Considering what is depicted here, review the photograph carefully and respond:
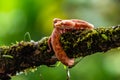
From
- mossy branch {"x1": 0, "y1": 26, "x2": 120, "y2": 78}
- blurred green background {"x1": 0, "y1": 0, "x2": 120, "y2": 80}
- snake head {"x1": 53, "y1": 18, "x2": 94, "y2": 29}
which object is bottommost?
mossy branch {"x1": 0, "y1": 26, "x2": 120, "y2": 78}

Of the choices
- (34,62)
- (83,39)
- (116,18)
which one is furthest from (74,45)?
(116,18)

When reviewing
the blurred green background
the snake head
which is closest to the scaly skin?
the snake head

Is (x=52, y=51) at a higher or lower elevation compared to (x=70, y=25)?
lower

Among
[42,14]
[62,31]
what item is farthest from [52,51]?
[42,14]

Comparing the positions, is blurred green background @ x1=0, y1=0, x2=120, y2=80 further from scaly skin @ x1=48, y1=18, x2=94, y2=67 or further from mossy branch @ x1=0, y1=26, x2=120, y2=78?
scaly skin @ x1=48, y1=18, x2=94, y2=67

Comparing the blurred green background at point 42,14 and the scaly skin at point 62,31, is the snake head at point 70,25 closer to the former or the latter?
the scaly skin at point 62,31

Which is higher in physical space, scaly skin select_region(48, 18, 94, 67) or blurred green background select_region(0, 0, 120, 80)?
blurred green background select_region(0, 0, 120, 80)

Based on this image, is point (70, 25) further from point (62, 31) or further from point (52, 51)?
point (52, 51)

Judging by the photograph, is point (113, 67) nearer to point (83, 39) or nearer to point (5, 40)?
point (5, 40)
